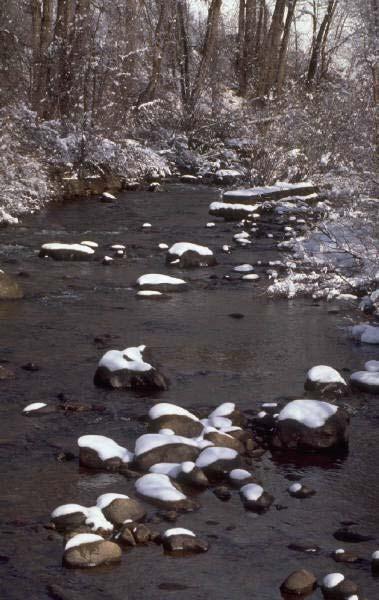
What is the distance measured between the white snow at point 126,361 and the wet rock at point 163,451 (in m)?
1.50

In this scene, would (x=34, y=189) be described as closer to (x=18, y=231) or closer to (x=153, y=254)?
(x=18, y=231)

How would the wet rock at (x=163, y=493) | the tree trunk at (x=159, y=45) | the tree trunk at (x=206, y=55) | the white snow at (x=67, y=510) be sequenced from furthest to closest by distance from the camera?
the tree trunk at (x=206, y=55)
the tree trunk at (x=159, y=45)
the wet rock at (x=163, y=493)
the white snow at (x=67, y=510)

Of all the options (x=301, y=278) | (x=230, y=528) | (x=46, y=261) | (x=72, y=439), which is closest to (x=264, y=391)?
(x=72, y=439)

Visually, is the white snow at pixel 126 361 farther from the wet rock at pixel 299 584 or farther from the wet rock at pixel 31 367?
the wet rock at pixel 299 584

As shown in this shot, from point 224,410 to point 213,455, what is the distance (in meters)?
0.86

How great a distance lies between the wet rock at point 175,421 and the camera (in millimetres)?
6684

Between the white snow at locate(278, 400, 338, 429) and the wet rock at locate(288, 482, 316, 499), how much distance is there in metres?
0.79

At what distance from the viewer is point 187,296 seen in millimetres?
11695

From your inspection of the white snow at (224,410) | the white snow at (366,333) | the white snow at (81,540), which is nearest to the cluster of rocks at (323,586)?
the white snow at (81,540)

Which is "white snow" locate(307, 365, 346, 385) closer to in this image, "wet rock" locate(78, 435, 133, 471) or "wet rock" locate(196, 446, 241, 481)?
"wet rock" locate(196, 446, 241, 481)

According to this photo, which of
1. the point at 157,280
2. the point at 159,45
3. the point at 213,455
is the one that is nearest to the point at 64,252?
the point at 157,280

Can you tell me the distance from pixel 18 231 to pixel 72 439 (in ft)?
31.1

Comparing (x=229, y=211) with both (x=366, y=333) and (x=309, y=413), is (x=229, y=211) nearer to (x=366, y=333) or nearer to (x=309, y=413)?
(x=366, y=333)

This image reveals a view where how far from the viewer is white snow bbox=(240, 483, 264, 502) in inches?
226
